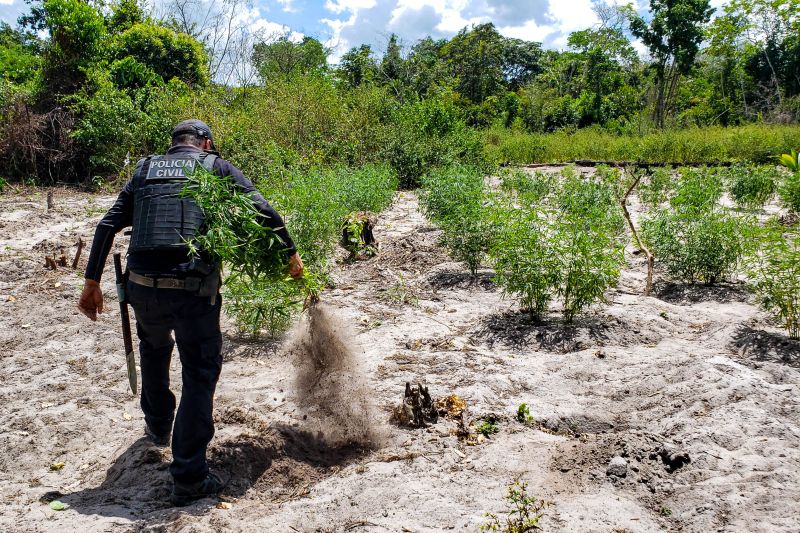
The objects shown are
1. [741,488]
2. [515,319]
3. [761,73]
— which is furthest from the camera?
[761,73]

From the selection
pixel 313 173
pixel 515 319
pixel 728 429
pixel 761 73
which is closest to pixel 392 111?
pixel 313 173

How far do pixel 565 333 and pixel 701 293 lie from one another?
2.08 metres

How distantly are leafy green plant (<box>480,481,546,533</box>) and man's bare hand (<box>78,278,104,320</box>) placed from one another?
2.29 meters

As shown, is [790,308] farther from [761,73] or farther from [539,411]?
[761,73]

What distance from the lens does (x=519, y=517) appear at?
9.57 ft

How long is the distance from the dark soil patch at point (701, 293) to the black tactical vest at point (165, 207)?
5.16 metres

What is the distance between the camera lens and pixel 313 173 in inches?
345

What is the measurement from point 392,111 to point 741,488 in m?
16.3

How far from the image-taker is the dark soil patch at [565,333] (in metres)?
5.43

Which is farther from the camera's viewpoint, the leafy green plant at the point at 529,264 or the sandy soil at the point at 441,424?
the leafy green plant at the point at 529,264

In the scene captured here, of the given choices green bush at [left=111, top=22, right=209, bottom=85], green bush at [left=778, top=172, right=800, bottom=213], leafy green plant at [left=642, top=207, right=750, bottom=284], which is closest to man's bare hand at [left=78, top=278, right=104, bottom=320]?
leafy green plant at [left=642, top=207, right=750, bottom=284]


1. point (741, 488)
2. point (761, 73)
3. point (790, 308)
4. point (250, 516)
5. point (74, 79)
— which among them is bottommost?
point (250, 516)

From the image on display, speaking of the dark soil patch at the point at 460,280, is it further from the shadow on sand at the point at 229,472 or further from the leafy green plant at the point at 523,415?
the shadow on sand at the point at 229,472

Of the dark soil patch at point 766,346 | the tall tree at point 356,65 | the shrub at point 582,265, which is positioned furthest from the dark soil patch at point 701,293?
the tall tree at point 356,65
